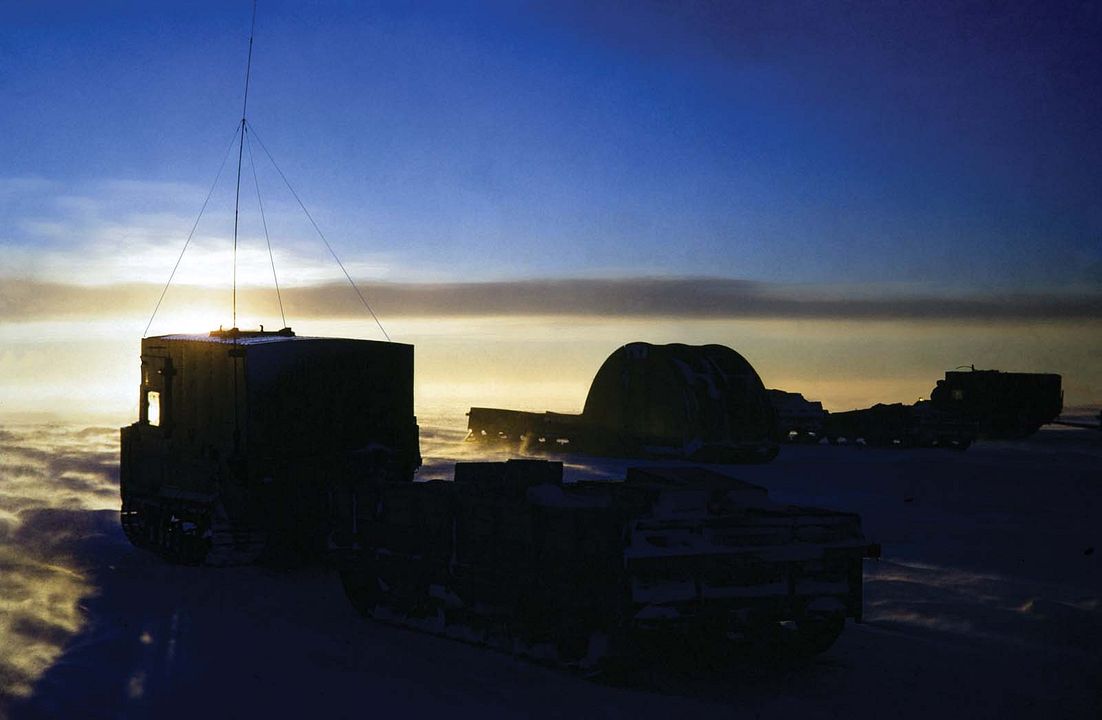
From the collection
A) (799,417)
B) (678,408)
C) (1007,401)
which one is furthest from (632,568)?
(1007,401)

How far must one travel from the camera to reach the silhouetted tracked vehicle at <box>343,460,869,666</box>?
830 cm

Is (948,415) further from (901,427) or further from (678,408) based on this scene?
(678,408)

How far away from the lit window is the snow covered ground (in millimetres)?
1929

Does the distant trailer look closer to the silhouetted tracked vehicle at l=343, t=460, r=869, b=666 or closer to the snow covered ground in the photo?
the snow covered ground

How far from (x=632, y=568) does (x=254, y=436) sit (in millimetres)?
7066

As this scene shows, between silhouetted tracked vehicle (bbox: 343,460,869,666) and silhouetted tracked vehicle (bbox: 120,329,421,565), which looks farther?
silhouetted tracked vehicle (bbox: 120,329,421,565)

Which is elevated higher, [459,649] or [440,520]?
[440,520]

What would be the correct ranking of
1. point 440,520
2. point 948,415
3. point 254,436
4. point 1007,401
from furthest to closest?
point 1007,401 < point 948,415 < point 254,436 < point 440,520

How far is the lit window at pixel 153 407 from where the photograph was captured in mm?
14945

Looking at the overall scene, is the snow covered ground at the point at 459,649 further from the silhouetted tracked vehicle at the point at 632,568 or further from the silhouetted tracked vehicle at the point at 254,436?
the silhouetted tracked vehicle at the point at 254,436

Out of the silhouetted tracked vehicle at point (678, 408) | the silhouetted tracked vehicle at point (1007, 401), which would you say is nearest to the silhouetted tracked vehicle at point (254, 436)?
the silhouetted tracked vehicle at point (678, 408)

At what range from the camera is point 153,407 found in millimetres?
15148

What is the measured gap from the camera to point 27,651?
908 cm

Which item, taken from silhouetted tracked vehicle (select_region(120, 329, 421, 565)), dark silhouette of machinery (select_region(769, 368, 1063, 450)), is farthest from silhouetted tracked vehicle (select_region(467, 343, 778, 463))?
silhouetted tracked vehicle (select_region(120, 329, 421, 565))
